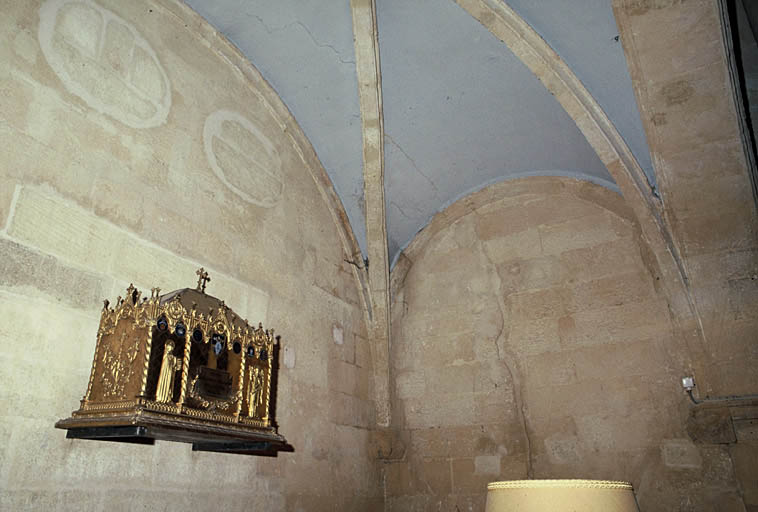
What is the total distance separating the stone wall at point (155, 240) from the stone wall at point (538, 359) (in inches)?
22.6

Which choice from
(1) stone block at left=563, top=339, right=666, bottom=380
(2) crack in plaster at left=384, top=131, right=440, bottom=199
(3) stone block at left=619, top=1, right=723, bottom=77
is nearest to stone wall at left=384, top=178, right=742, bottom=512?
(1) stone block at left=563, top=339, right=666, bottom=380

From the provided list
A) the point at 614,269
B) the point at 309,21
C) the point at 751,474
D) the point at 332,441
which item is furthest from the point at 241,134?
the point at 751,474

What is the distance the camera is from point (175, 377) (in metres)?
2.89

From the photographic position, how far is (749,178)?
391 centimetres

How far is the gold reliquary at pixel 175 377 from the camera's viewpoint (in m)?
2.72

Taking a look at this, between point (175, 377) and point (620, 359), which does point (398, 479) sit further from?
point (175, 377)

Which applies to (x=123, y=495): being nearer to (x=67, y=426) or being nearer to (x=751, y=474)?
(x=67, y=426)

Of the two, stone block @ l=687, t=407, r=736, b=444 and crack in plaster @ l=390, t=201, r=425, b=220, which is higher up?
crack in plaster @ l=390, t=201, r=425, b=220

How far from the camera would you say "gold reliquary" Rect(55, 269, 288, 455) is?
2717 millimetres

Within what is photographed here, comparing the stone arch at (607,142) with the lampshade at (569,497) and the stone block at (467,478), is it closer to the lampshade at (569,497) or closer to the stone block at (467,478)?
the stone block at (467,478)

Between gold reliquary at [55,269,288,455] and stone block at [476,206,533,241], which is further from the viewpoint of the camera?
stone block at [476,206,533,241]

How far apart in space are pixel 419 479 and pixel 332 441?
0.97 m

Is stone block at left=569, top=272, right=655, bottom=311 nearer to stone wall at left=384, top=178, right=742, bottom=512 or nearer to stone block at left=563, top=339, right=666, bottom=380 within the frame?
stone wall at left=384, top=178, right=742, bottom=512

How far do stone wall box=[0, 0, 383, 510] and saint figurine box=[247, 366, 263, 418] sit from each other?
1.84 feet
